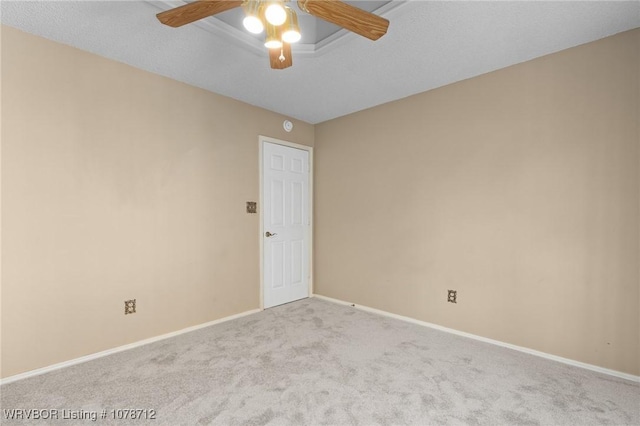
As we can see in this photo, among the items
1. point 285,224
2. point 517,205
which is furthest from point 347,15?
point 285,224

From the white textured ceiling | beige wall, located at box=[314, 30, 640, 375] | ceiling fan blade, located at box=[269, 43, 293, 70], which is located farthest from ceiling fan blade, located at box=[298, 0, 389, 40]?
beige wall, located at box=[314, 30, 640, 375]

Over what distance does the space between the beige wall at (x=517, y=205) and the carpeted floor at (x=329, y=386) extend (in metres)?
0.36

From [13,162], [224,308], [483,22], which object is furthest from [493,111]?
[13,162]

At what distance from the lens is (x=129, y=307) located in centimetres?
273

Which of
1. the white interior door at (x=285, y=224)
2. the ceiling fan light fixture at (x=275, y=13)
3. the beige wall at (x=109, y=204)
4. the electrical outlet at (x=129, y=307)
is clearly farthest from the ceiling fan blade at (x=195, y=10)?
the electrical outlet at (x=129, y=307)

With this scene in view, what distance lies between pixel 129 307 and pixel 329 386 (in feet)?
6.24

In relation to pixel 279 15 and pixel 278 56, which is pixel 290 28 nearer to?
pixel 279 15

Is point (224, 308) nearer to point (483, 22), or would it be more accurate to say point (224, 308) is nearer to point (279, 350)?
point (279, 350)

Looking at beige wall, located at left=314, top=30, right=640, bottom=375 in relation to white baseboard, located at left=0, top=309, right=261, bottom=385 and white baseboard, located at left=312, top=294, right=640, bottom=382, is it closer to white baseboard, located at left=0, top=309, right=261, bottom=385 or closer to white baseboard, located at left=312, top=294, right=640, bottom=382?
white baseboard, located at left=312, top=294, right=640, bottom=382

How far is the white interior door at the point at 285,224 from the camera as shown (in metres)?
3.84

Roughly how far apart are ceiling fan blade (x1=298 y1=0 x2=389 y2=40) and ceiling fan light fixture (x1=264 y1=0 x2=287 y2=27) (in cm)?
10

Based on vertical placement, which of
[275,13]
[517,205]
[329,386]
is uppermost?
[275,13]

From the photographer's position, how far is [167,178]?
117 inches

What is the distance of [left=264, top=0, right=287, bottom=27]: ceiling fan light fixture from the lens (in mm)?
1416
